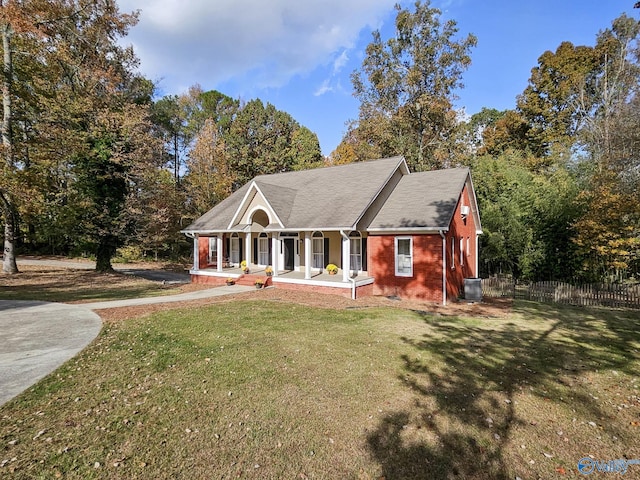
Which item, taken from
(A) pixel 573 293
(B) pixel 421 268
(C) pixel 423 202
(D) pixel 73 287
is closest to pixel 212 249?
(D) pixel 73 287

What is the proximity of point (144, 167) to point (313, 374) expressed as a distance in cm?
2191

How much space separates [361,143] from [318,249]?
63.5ft

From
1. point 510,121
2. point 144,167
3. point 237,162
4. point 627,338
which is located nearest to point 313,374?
point 627,338

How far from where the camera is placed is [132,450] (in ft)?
13.6

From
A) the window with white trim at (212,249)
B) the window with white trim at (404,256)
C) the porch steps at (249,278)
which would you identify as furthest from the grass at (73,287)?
the window with white trim at (404,256)

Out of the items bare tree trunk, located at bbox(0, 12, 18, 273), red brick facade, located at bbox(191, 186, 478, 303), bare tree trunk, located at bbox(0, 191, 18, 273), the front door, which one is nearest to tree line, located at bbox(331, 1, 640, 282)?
red brick facade, located at bbox(191, 186, 478, 303)

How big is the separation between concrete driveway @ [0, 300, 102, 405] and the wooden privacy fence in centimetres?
1764

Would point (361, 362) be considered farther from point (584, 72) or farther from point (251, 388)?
point (584, 72)

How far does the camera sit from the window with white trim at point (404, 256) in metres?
15.3

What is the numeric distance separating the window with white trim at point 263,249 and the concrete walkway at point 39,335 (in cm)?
827

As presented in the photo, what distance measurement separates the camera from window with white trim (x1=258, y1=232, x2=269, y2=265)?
844 inches

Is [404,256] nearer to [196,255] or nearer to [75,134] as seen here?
[196,255]

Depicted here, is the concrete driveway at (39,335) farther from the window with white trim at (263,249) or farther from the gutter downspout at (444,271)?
→ the gutter downspout at (444,271)

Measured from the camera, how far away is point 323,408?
17.1 feet
